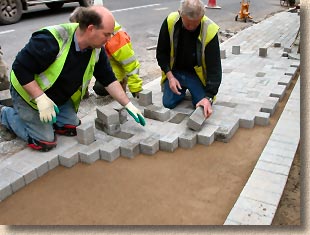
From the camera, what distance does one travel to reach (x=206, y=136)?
3510 mm

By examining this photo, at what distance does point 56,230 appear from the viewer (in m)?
2.50

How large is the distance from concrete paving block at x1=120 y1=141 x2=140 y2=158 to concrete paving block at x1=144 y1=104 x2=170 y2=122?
61 cm

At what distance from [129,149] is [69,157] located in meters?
0.52

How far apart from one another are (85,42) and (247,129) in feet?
5.96

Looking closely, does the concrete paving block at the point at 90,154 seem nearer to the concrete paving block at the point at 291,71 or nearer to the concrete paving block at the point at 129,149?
the concrete paving block at the point at 129,149

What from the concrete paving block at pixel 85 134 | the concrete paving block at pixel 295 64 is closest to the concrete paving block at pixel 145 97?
the concrete paving block at pixel 85 134

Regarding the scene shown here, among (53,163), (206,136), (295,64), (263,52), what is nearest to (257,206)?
(206,136)

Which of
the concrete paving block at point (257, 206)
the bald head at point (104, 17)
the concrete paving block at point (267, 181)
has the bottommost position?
the concrete paving block at point (267, 181)

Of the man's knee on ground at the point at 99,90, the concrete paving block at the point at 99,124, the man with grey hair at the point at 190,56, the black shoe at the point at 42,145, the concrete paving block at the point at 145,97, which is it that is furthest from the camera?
the man's knee on ground at the point at 99,90

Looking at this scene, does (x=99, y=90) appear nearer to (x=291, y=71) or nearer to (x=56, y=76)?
(x=56, y=76)

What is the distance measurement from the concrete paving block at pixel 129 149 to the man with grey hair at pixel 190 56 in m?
0.82

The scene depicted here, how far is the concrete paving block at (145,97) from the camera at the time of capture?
4.22m

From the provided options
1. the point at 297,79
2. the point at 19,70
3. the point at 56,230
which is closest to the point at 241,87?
the point at 297,79

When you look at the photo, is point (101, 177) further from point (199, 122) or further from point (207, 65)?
point (207, 65)
